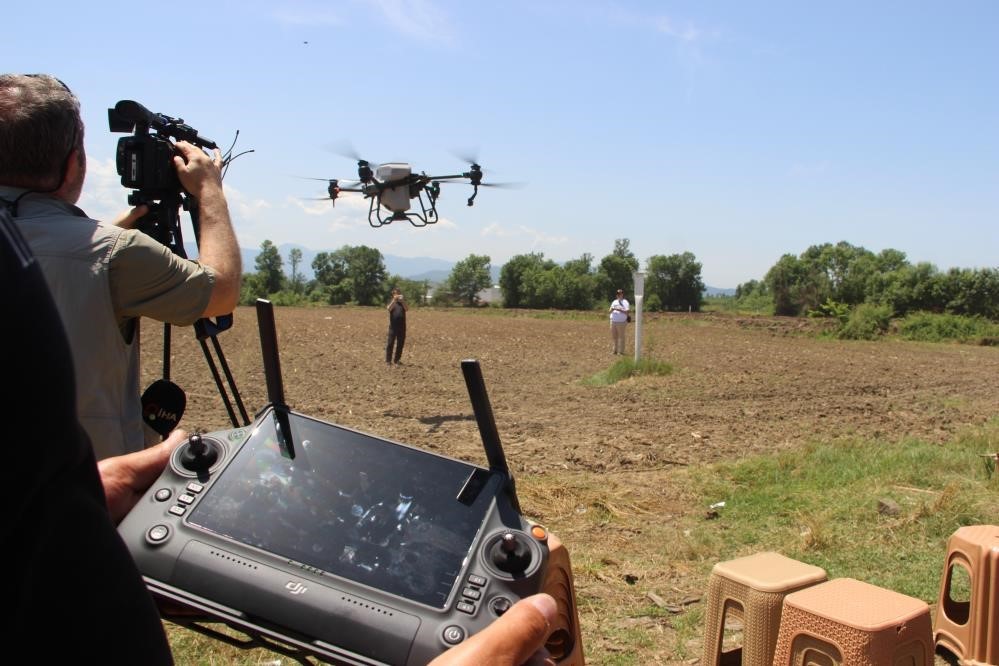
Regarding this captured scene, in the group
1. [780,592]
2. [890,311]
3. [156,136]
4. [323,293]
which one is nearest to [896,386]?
[780,592]

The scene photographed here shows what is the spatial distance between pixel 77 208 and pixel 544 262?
8528 cm

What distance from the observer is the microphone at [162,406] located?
2.45 meters

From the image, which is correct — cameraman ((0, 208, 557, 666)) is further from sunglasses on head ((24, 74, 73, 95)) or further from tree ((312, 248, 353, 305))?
tree ((312, 248, 353, 305))

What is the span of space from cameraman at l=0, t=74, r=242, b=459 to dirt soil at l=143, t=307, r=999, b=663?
110 inches

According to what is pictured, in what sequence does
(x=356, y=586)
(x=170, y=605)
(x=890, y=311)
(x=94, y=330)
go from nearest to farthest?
(x=356, y=586), (x=170, y=605), (x=94, y=330), (x=890, y=311)

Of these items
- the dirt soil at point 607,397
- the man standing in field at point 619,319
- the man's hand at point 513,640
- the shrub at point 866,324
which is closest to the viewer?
the man's hand at point 513,640

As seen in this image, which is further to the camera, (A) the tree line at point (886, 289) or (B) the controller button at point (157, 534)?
(A) the tree line at point (886, 289)

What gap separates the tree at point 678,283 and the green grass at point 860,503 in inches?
2600

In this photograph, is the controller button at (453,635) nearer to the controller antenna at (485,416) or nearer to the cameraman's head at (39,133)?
the controller antenna at (485,416)

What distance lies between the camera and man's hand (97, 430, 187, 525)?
4.80 ft

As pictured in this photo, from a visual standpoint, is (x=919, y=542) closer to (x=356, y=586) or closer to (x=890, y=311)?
(x=356, y=586)

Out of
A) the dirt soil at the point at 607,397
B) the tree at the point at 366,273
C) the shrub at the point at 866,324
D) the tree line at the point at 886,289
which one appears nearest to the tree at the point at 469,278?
the tree at the point at 366,273

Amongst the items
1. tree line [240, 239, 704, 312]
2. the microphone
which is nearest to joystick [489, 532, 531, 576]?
the microphone

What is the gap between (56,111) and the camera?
194 cm
